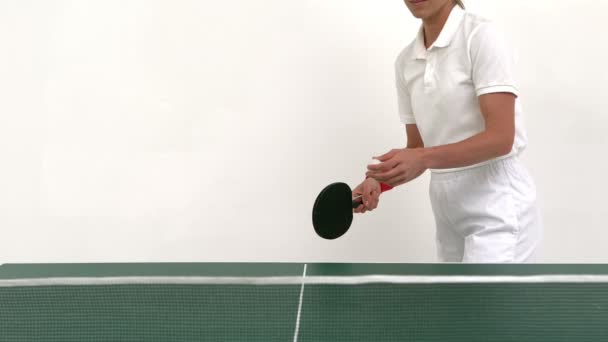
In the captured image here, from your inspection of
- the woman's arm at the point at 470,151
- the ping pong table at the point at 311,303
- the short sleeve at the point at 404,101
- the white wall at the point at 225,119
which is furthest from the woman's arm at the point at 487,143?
the white wall at the point at 225,119

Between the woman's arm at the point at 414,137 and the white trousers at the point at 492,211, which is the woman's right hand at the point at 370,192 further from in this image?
the woman's arm at the point at 414,137

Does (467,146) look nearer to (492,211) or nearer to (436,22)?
(492,211)

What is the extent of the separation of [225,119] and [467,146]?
149cm

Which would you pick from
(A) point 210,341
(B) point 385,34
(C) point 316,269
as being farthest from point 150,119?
(A) point 210,341

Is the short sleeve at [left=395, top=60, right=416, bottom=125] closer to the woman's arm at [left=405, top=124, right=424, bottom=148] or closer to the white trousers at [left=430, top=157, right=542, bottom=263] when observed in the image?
the woman's arm at [left=405, top=124, right=424, bottom=148]

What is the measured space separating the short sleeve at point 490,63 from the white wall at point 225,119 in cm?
120

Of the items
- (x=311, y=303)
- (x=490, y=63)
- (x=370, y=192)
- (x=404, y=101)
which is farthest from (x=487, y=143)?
(x=311, y=303)

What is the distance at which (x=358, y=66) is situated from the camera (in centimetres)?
308

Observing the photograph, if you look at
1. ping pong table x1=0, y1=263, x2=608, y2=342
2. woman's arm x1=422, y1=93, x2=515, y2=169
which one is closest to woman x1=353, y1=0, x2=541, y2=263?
woman's arm x1=422, y1=93, x2=515, y2=169

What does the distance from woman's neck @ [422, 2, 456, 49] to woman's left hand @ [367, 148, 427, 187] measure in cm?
45

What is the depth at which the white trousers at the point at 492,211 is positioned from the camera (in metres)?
1.92

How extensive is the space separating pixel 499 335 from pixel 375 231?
1835 millimetres

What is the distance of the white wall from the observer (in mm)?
2971

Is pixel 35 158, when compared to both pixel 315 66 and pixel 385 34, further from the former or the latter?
pixel 385 34
